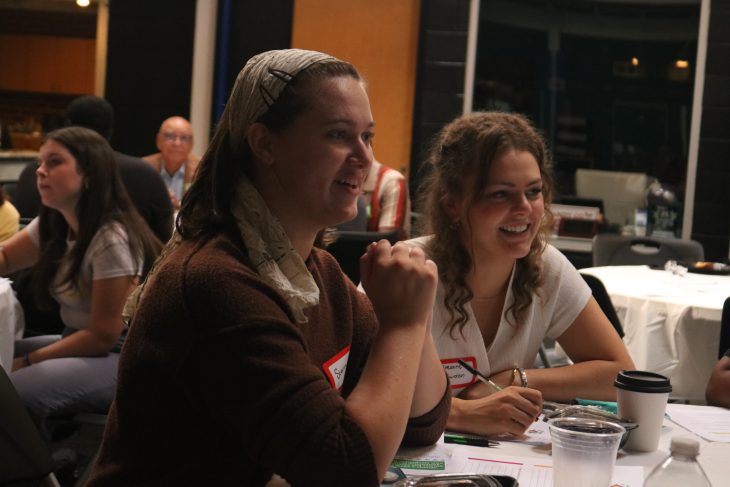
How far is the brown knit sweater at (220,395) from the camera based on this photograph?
1157 mm

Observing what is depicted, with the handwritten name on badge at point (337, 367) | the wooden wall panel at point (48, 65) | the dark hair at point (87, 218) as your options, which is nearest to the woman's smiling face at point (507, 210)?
the handwritten name on badge at point (337, 367)

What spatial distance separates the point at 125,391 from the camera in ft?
4.03

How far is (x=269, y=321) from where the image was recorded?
3.88ft

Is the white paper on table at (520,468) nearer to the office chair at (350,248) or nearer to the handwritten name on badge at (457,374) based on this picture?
the handwritten name on badge at (457,374)

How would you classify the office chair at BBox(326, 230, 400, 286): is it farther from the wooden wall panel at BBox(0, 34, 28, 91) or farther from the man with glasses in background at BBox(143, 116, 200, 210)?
the wooden wall panel at BBox(0, 34, 28, 91)

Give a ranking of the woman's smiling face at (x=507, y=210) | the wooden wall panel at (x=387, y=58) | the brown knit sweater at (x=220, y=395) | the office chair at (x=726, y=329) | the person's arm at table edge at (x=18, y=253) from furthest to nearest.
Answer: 1. the wooden wall panel at (x=387, y=58)
2. the person's arm at table edge at (x=18, y=253)
3. the office chair at (x=726, y=329)
4. the woman's smiling face at (x=507, y=210)
5. the brown knit sweater at (x=220, y=395)

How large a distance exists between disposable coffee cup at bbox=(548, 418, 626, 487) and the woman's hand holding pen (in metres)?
0.33

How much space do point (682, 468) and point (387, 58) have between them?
6.46 m

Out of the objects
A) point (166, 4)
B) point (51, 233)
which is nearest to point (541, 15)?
point (166, 4)

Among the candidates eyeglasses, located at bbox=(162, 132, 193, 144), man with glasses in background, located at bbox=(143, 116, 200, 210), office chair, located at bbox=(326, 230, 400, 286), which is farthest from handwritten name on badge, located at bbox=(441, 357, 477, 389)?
eyeglasses, located at bbox=(162, 132, 193, 144)

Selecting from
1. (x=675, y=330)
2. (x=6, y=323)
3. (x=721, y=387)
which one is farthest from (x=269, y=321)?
(x=675, y=330)

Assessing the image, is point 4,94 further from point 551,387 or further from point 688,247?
point 551,387

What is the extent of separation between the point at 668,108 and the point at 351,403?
22.3 feet

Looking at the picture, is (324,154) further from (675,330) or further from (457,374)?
(675,330)
